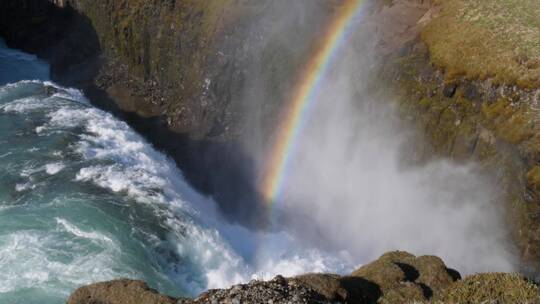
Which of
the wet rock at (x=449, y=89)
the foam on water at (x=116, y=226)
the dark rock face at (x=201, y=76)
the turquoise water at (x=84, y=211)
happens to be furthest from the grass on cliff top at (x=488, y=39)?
the turquoise water at (x=84, y=211)

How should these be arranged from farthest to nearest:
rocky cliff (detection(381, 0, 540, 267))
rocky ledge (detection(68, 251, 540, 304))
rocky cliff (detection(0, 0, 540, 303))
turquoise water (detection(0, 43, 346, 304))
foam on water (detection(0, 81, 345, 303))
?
1. rocky cliff (detection(381, 0, 540, 267))
2. foam on water (detection(0, 81, 345, 303))
3. turquoise water (detection(0, 43, 346, 304))
4. rocky cliff (detection(0, 0, 540, 303))
5. rocky ledge (detection(68, 251, 540, 304))

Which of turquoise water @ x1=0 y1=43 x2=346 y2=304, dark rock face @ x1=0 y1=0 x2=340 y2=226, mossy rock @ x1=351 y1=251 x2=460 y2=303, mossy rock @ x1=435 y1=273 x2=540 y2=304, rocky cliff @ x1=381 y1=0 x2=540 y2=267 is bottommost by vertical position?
mossy rock @ x1=435 y1=273 x2=540 y2=304

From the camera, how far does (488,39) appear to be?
125ft

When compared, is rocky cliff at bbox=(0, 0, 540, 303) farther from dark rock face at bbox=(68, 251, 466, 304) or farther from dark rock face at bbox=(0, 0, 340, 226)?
dark rock face at bbox=(0, 0, 340, 226)

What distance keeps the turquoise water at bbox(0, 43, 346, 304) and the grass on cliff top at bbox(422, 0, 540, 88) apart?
19.3 meters

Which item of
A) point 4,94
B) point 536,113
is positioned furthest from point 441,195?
point 4,94

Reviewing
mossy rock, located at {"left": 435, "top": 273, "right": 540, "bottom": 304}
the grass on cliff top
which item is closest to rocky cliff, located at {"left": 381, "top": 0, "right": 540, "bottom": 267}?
the grass on cliff top

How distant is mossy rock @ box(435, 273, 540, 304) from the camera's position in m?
12.1

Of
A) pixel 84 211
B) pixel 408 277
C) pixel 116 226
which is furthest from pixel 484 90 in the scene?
pixel 84 211

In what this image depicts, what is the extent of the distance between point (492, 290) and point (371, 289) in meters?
3.52

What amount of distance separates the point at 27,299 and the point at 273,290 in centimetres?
1699

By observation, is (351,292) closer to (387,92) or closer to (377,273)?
(377,273)

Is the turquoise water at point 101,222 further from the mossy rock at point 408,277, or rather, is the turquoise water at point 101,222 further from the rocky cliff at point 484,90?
the mossy rock at point 408,277

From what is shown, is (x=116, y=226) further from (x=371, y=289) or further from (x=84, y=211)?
(x=371, y=289)
